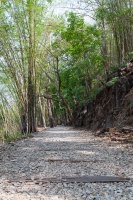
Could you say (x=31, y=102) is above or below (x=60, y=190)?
above

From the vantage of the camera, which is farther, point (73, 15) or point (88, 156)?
point (73, 15)

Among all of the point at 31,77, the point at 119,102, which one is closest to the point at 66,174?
the point at 119,102

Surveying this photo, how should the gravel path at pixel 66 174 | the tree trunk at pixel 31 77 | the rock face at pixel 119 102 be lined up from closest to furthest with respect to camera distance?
the gravel path at pixel 66 174
the rock face at pixel 119 102
the tree trunk at pixel 31 77

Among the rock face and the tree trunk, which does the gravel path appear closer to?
the rock face

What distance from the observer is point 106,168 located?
3.52 meters

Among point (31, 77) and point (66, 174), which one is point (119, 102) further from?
point (66, 174)

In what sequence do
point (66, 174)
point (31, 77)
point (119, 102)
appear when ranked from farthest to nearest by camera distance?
point (31, 77) → point (119, 102) → point (66, 174)

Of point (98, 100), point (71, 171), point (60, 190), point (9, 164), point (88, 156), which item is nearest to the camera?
point (60, 190)

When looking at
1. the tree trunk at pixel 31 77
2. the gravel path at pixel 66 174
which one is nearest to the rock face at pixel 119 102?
the tree trunk at pixel 31 77

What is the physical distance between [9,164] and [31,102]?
8069mm

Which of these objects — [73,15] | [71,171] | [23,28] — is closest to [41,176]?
[71,171]

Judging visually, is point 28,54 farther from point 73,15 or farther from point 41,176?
point 41,176

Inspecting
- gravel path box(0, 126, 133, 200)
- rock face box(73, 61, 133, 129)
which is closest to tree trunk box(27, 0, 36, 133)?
rock face box(73, 61, 133, 129)

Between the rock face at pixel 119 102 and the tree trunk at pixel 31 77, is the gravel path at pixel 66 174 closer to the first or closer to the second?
the rock face at pixel 119 102
